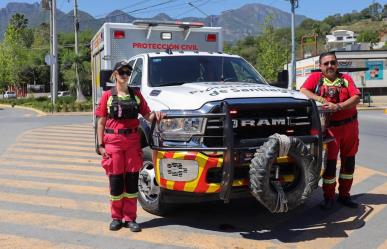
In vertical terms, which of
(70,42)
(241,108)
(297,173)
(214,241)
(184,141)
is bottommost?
(214,241)

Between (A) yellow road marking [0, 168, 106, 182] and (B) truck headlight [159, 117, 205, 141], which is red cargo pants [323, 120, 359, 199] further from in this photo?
(A) yellow road marking [0, 168, 106, 182]

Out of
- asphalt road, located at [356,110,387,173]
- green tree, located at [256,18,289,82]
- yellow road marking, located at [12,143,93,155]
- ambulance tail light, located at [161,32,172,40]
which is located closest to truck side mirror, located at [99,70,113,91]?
ambulance tail light, located at [161,32,172,40]

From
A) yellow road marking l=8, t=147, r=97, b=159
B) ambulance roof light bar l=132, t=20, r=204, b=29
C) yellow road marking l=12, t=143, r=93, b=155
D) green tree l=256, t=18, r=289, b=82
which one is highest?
green tree l=256, t=18, r=289, b=82

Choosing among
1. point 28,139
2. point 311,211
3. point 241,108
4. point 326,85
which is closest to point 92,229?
point 241,108

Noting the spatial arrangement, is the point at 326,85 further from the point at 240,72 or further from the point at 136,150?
the point at 136,150

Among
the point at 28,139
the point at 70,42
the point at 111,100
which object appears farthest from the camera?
the point at 70,42

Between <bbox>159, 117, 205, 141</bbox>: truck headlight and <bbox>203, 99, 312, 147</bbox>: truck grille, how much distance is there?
0.33ft

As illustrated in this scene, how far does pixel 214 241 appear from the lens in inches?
211

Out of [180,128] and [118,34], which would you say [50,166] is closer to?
[118,34]

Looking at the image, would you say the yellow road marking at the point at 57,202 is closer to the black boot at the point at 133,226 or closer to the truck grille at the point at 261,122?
the black boot at the point at 133,226

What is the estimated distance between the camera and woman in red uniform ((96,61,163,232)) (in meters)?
5.62

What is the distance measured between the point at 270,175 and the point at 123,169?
1.62m

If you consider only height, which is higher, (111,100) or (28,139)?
(111,100)

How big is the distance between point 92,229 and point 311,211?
2.74m
